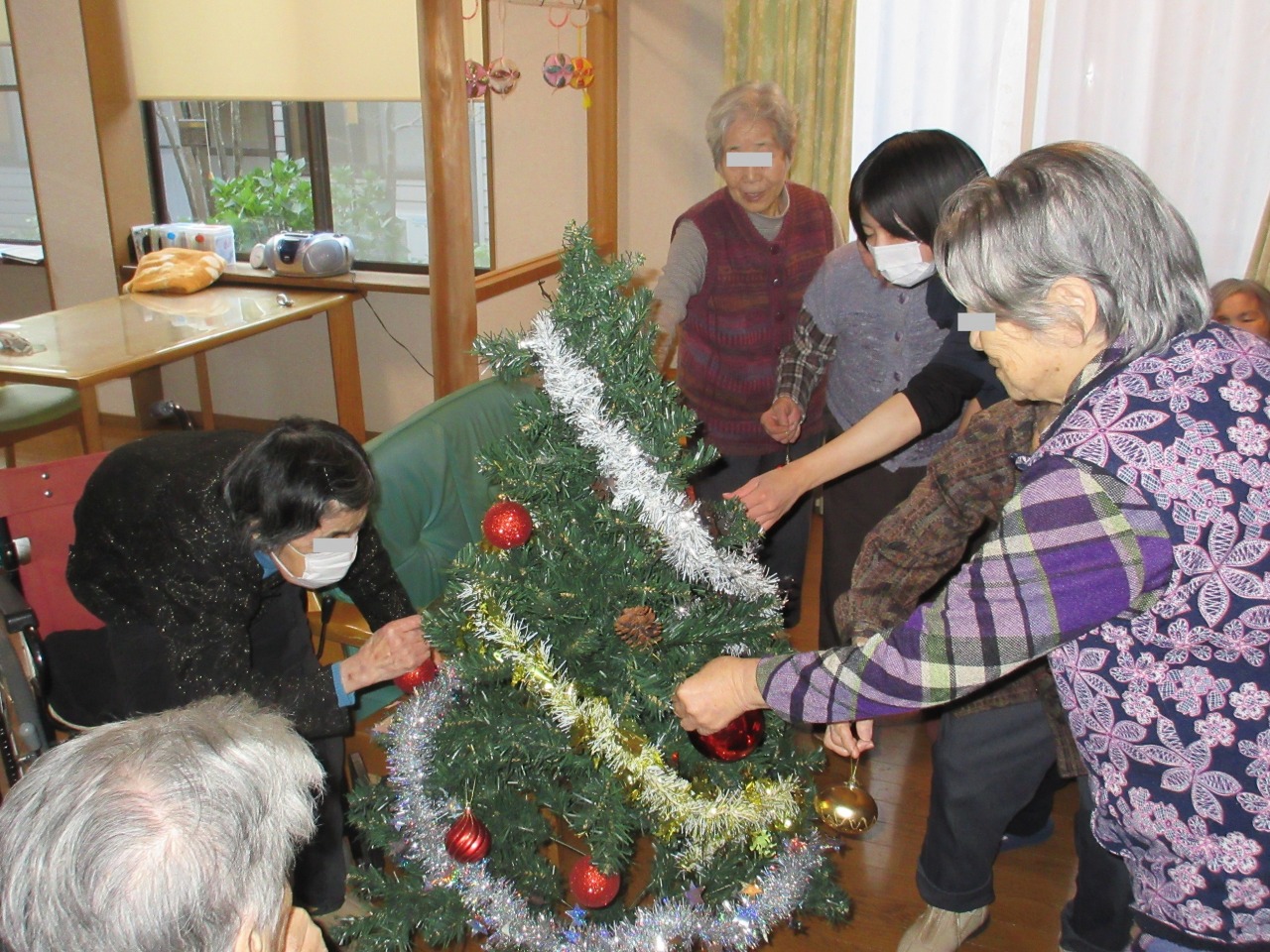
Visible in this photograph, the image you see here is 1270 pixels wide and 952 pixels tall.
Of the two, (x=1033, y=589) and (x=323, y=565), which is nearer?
(x=1033, y=589)

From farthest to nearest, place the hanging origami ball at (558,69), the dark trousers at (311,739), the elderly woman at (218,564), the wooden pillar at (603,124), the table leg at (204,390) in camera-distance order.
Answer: the table leg at (204,390) → the wooden pillar at (603,124) → the hanging origami ball at (558,69) → the dark trousers at (311,739) → the elderly woman at (218,564)

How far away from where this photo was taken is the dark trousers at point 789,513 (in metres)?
2.48

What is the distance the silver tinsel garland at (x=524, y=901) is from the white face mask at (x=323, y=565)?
0.81 ft

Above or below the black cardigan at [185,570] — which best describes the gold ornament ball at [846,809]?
below

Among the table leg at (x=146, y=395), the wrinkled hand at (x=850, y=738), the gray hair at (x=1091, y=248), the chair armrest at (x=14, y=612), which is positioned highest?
the gray hair at (x=1091, y=248)

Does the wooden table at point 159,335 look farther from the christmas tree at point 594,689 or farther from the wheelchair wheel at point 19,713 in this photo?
the christmas tree at point 594,689

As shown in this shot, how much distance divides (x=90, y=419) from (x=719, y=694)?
106 inches

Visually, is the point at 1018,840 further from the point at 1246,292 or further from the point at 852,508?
the point at 1246,292

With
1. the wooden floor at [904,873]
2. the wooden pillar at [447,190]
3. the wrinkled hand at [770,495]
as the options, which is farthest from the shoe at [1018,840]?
the wooden pillar at [447,190]

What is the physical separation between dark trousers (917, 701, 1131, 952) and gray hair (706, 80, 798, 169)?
4.88 feet

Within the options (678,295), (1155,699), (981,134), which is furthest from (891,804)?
(981,134)

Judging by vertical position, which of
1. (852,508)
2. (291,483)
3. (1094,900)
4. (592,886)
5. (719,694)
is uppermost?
(291,483)

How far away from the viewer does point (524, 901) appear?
145 centimetres

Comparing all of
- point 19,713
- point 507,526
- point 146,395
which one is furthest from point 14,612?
point 146,395
